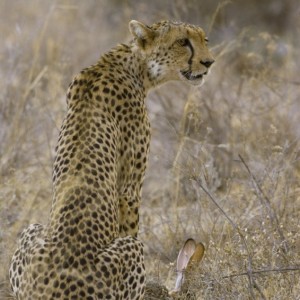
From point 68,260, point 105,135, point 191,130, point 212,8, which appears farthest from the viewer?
point 212,8

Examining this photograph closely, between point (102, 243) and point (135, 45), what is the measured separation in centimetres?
113

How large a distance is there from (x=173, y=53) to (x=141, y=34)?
0.17 m

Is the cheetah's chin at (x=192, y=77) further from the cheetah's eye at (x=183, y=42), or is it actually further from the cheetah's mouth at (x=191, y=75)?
the cheetah's eye at (x=183, y=42)

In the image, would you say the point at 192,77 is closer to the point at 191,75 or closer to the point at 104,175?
the point at 191,75

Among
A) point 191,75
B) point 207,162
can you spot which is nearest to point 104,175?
point 191,75

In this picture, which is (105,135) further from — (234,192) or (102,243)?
(234,192)

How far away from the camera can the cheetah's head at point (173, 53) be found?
4.91 m

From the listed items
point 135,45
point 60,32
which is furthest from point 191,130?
point 60,32

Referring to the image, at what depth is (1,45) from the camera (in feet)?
30.8

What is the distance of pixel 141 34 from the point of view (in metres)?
4.89

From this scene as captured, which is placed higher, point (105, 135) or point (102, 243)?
point (105, 135)

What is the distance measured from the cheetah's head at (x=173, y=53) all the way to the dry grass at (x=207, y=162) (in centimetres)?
48

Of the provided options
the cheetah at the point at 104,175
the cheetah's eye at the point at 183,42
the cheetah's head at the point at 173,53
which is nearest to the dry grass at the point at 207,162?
the cheetah at the point at 104,175

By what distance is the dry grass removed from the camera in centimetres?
480
